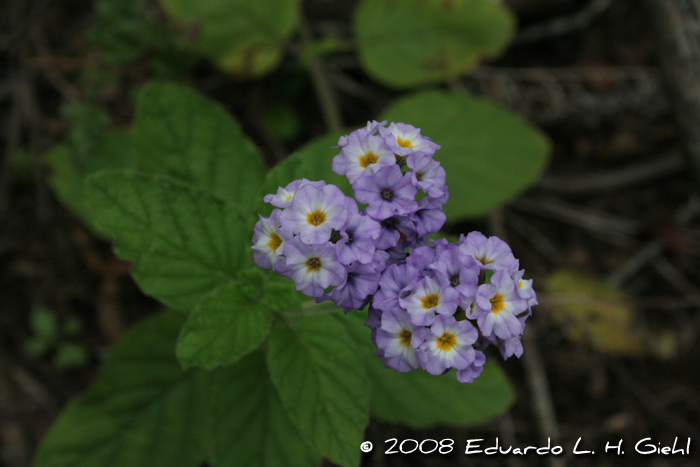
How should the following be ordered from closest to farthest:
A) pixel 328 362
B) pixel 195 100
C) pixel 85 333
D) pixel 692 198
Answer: pixel 328 362 < pixel 195 100 < pixel 85 333 < pixel 692 198

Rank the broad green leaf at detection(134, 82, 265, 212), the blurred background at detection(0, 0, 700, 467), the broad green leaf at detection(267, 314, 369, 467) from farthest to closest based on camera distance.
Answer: the blurred background at detection(0, 0, 700, 467) → the broad green leaf at detection(134, 82, 265, 212) → the broad green leaf at detection(267, 314, 369, 467)

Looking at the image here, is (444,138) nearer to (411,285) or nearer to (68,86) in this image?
(411,285)

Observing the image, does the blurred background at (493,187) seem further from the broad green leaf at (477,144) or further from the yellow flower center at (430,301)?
the yellow flower center at (430,301)

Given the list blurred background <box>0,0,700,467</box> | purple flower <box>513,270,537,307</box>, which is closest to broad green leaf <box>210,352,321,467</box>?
blurred background <box>0,0,700,467</box>

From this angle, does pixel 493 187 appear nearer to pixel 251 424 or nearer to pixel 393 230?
pixel 393 230

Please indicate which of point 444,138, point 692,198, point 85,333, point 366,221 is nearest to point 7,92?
point 85,333

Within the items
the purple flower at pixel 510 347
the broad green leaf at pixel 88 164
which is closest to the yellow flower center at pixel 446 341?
the purple flower at pixel 510 347

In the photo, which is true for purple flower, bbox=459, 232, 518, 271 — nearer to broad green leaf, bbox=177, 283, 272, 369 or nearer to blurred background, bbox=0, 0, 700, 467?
broad green leaf, bbox=177, 283, 272, 369
